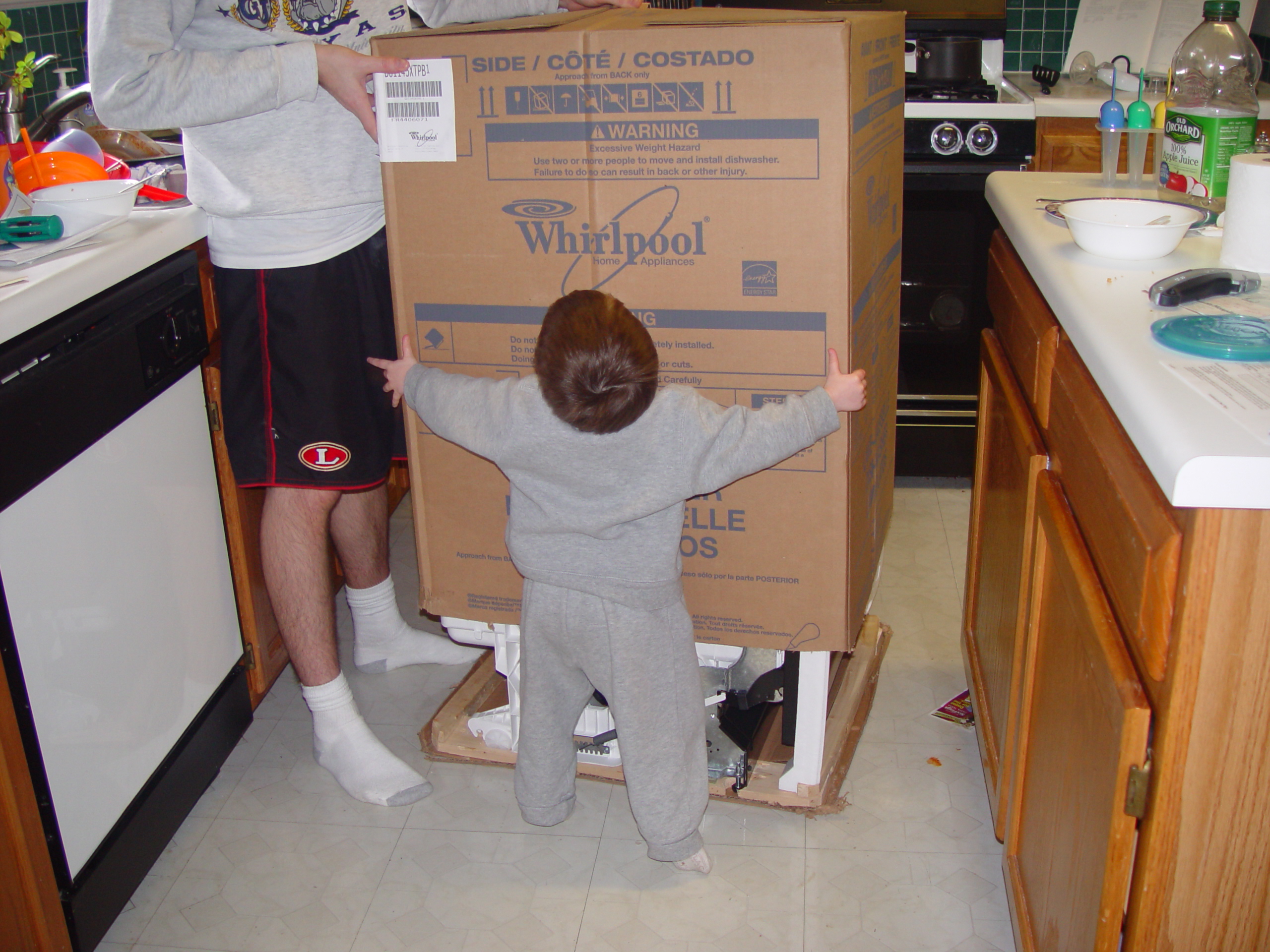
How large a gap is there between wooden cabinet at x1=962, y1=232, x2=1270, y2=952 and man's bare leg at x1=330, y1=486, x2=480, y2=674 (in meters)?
1.06

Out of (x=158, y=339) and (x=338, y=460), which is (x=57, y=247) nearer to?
(x=158, y=339)

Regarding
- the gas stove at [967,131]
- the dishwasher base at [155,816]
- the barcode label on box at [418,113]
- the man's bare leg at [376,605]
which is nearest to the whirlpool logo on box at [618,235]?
the barcode label on box at [418,113]

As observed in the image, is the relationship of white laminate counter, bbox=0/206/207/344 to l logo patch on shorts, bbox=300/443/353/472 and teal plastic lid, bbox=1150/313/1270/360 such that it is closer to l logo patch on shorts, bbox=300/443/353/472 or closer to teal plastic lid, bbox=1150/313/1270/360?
l logo patch on shorts, bbox=300/443/353/472

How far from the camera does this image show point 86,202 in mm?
1411

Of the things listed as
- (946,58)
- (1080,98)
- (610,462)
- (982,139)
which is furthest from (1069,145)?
(610,462)

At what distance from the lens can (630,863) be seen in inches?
58.1

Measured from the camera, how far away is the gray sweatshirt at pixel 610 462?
1.25 metres

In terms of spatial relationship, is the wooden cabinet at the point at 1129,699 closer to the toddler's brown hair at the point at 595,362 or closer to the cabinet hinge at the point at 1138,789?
the cabinet hinge at the point at 1138,789

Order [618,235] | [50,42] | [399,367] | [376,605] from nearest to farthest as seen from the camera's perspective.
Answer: [618,235], [399,367], [376,605], [50,42]

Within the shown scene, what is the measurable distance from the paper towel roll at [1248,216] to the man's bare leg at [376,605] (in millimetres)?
1285

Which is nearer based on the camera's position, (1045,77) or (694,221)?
(694,221)

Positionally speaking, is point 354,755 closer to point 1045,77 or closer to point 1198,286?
point 1198,286

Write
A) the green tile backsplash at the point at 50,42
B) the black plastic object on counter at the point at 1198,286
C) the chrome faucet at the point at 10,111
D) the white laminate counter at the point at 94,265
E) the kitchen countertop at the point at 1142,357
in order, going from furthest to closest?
the green tile backsplash at the point at 50,42
the chrome faucet at the point at 10,111
the white laminate counter at the point at 94,265
the black plastic object on counter at the point at 1198,286
the kitchen countertop at the point at 1142,357

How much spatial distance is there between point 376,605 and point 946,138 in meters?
1.48
